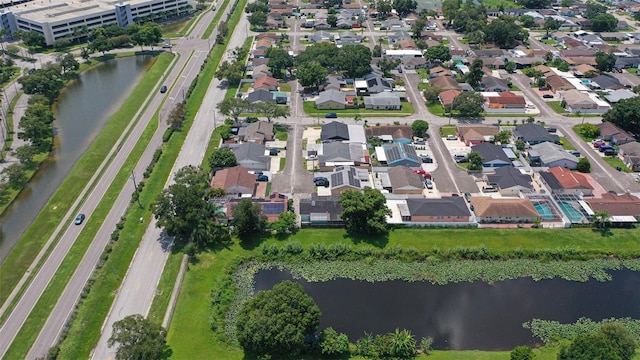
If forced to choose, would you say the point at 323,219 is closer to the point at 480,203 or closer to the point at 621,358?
the point at 480,203

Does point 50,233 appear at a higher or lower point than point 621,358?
lower

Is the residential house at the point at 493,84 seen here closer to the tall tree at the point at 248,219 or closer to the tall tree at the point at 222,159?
the tall tree at the point at 222,159

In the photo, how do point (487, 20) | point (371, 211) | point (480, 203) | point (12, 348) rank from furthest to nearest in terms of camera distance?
1. point (487, 20)
2. point (480, 203)
3. point (371, 211)
4. point (12, 348)

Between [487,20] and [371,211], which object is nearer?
[371,211]

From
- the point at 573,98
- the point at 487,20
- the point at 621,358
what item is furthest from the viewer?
the point at 487,20

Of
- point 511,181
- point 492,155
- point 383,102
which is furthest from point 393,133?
point 511,181

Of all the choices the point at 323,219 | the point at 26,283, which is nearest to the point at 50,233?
the point at 26,283

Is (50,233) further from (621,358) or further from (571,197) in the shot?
(571,197)
